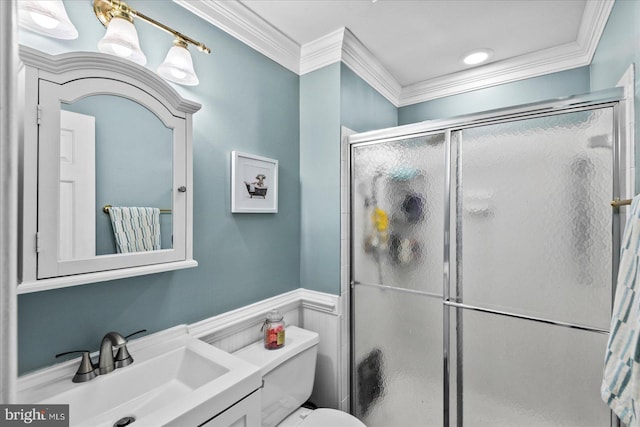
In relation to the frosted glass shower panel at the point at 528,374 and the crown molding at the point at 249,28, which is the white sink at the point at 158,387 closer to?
the frosted glass shower panel at the point at 528,374

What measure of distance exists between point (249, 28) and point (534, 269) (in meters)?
1.75

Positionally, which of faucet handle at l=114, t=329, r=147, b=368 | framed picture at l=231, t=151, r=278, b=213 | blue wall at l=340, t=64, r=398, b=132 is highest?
blue wall at l=340, t=64, r=398, b=132

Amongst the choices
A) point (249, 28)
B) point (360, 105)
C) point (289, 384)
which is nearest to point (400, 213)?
point (360, 105)

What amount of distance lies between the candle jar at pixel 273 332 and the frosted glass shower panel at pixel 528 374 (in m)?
0.87

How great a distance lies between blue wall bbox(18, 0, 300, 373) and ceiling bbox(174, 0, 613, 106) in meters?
0.13

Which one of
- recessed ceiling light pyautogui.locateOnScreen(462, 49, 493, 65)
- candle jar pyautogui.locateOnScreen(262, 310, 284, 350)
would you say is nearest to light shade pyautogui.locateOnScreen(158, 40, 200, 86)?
candle jar pyautogui.locateOnScreen(262, 310, 284, 350)

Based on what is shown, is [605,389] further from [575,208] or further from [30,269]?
[30,269]

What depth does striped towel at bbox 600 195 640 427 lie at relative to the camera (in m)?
0.74

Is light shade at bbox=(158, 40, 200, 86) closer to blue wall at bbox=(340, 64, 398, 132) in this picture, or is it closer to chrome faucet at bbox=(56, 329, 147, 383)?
blue wall at bbox=(340, 64, 398, 132)

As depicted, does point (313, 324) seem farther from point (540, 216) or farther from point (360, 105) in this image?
point (360, 105)

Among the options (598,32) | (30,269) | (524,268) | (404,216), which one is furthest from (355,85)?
(30,269)

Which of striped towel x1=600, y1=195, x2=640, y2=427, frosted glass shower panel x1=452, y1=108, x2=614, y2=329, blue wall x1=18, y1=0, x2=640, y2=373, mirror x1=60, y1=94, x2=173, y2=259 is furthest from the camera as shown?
frosted glass shower panel x1=452, y1=108, x2=614, y2=329

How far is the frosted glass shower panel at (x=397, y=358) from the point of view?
146 cm

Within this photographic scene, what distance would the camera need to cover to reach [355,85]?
5.90ft
